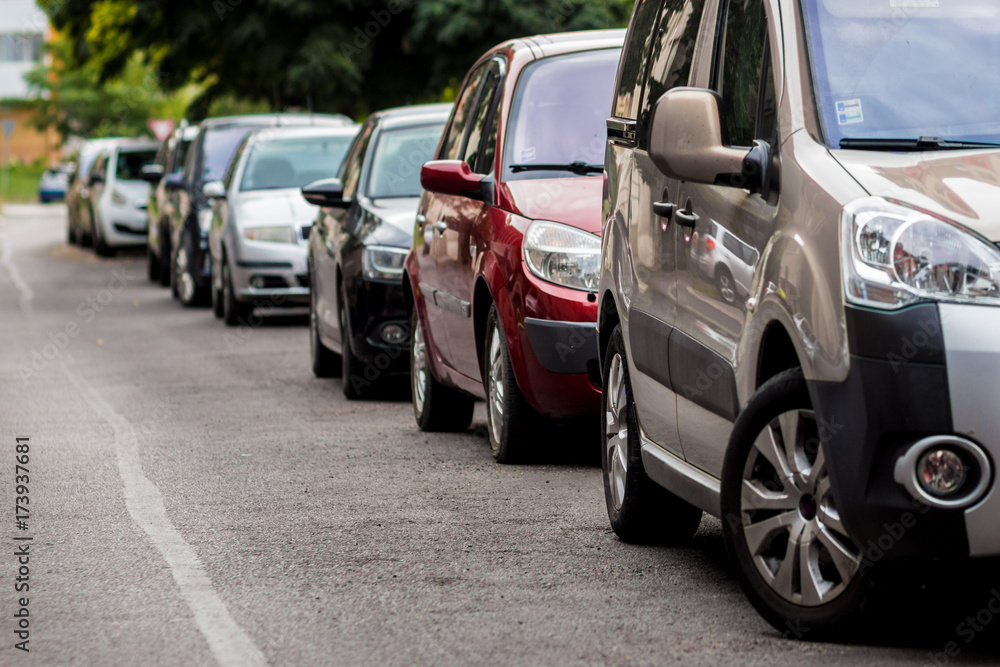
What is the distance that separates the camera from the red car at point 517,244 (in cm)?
762

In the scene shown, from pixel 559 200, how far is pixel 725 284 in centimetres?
304

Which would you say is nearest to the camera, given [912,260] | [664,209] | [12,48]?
[912,260]

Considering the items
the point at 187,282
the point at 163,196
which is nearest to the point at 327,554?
the point at 187,282

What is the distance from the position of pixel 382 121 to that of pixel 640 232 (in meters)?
6.50

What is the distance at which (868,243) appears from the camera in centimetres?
421

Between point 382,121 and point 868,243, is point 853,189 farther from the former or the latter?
point 382,121

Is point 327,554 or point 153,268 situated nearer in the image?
point 327,554

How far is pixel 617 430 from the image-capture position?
6.28m

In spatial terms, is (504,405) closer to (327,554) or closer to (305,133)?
(327,554)

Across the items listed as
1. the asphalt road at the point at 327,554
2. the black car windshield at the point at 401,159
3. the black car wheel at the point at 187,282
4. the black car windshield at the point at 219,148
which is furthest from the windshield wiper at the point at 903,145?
the black car windshield at the point at 219,148

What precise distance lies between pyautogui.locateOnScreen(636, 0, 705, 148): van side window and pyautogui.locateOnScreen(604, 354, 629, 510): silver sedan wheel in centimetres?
83

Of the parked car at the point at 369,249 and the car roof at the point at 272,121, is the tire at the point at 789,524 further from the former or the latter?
the car roof at the point at 272,121

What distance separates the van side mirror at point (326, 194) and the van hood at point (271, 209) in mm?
5284

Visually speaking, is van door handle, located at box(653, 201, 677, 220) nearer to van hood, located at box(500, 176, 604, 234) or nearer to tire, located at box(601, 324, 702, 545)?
tire, located at box(601, 324, 702, 545)
